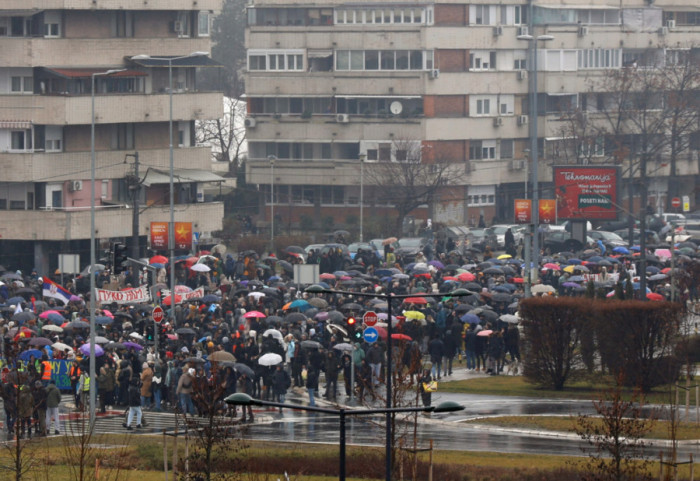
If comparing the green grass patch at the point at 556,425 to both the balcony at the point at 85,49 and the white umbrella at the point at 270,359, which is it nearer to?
the white umbrella at the point at 270,359

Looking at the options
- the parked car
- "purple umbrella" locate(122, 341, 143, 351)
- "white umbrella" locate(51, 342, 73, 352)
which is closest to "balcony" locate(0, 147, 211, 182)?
the parked car

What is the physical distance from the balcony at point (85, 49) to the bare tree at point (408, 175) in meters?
17.1

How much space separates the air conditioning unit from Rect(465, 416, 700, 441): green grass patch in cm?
6142

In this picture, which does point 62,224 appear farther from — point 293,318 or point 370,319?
point 370,319

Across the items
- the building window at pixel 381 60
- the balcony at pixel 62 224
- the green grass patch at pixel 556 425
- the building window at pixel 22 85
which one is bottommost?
the green grass patch at pixel 556 425

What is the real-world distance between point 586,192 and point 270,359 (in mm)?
37821

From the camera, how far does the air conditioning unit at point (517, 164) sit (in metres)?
100

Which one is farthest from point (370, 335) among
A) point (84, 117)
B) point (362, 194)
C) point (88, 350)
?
point (362, 194)

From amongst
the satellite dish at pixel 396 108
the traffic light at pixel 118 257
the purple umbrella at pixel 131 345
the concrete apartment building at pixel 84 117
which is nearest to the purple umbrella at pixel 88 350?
the purple umbrella at pixel 131 345

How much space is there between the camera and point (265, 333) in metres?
44.2

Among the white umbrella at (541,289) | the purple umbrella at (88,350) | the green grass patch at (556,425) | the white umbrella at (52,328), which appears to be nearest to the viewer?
the green grass patch at (556,425)

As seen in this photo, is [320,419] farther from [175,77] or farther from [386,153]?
[386,153]

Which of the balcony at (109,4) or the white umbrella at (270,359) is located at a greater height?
the balcony at (109,4)

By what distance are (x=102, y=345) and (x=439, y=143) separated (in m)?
55.3
